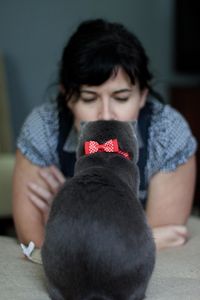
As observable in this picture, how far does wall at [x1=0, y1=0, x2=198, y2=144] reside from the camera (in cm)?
309

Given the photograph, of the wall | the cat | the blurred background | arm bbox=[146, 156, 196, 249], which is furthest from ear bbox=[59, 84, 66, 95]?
the wall

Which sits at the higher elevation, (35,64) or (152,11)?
(152,11)

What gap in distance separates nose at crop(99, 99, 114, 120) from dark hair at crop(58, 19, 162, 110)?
52mm

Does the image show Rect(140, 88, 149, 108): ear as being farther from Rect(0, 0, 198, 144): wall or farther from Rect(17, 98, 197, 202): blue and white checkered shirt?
Rect(0, 0, 198, 144): wall

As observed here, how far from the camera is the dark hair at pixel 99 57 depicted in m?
1.34

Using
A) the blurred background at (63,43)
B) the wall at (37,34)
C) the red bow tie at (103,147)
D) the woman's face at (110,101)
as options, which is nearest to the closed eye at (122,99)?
the woman's face at (110,101)

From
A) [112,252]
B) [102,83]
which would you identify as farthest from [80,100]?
[112,252]

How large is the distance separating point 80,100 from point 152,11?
7.17ft

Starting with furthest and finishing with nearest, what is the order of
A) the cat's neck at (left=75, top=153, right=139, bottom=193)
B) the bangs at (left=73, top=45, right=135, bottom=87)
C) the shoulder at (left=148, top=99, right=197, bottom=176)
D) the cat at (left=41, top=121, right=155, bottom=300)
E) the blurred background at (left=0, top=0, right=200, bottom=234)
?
1. the blurred background at (left=0, top=0, right=200, bottom=234)
2. the shoulder at (left=148, top=99, right=197, bottom=176)
3. the bangs at (left=73, top=45, right=135, bottom=87)
4. the cat's neck at (left=75, top=153, right=139, bottom=193)
5. the cat at (left=41, top=121, right=155, bottom=300)

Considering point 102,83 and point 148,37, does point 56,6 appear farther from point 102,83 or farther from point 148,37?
point 102,83

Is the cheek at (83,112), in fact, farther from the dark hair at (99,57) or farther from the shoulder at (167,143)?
the shoulder at (167,143)

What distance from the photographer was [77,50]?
4.58 feet

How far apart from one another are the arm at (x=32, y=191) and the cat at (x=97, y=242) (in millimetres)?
564

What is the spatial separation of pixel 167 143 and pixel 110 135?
0.42 metres
